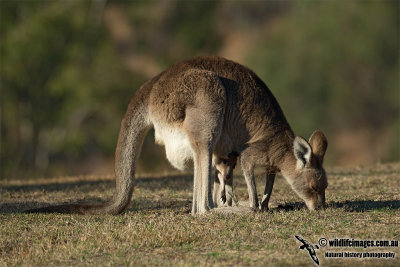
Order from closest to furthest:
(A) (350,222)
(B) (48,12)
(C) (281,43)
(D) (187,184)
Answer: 1. (A) (350,222)
2. (D) (187,184)
3. (B) (48,12)
4. (C) (281,43)

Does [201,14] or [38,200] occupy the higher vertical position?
[201,14]

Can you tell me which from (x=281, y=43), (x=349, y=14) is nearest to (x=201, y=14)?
(x=281, y=43)

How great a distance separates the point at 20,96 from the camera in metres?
25.4

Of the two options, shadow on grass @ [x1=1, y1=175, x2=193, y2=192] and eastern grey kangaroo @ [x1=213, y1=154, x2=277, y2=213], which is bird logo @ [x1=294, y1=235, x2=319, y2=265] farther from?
shadow on grass @ [x1=1, y1=175, x2=193, y2=192]

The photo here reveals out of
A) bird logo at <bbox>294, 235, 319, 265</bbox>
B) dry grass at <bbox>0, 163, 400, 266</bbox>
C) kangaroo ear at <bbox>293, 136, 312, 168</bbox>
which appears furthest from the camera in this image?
kangaroo ear at <bbox>293, 136, 312, 168</bbox>

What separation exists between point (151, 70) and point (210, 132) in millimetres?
26361

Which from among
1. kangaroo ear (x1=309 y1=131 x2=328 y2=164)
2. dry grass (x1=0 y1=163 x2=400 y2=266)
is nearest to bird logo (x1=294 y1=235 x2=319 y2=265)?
dry grass (x1=0 y1=163 x2=400 y2=266)

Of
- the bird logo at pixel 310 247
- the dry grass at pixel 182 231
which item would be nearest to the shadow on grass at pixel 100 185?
the dry grass at pixel 182 231

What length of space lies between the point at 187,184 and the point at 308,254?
14.4 feet

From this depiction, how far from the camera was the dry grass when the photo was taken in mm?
5441

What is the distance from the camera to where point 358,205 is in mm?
7688

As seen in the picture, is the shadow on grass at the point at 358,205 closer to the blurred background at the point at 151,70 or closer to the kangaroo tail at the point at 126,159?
the kangaroo tail at the point at 126,159

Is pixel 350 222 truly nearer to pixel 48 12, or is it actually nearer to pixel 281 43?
pixel 48 12

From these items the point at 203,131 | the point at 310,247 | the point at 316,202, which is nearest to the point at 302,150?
the point at 316,202
